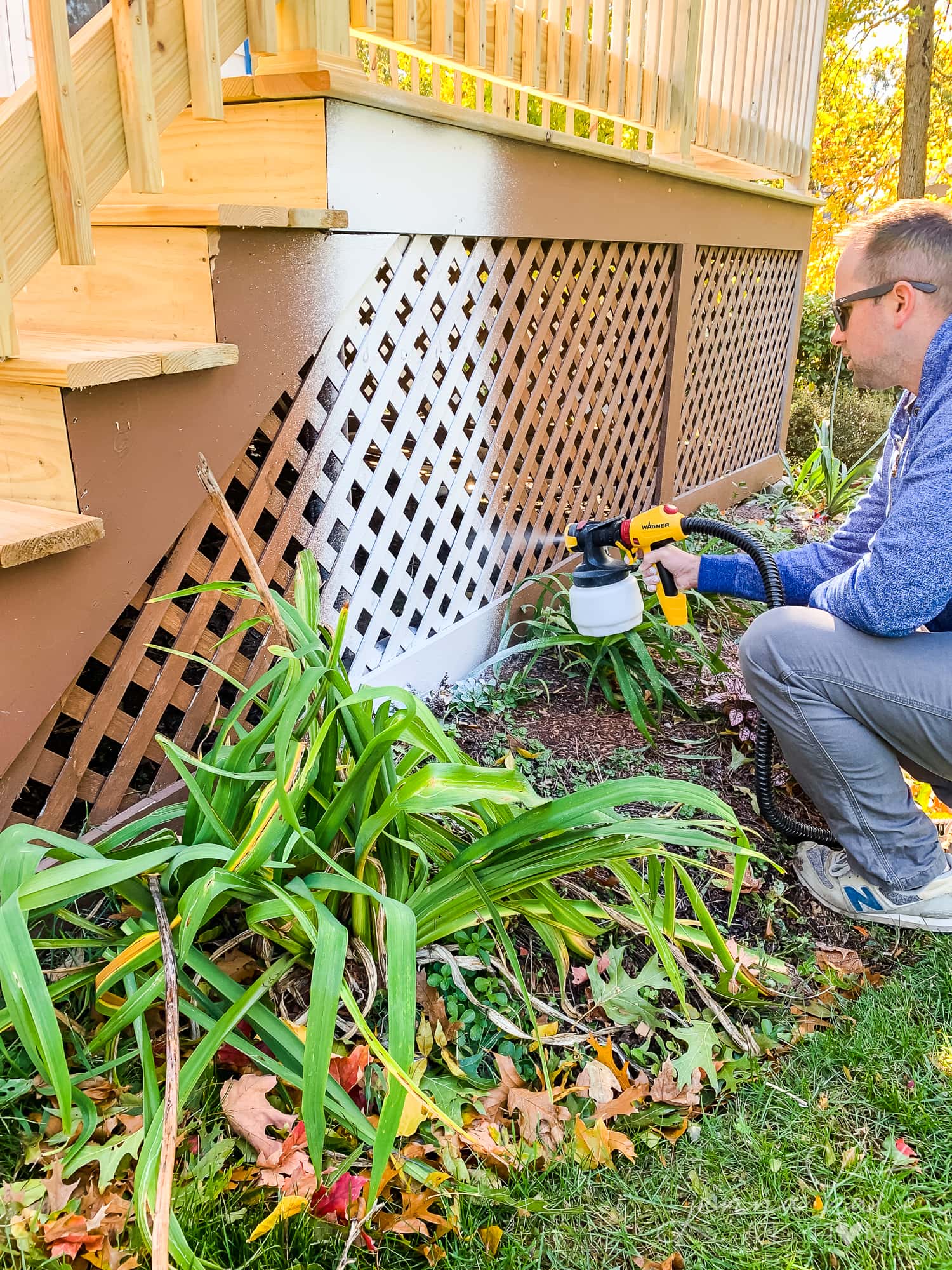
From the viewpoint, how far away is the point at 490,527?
3.37 meters

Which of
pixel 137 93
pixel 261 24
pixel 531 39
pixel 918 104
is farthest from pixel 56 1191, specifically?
pixel 918 104

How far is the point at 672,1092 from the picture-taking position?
1.78m

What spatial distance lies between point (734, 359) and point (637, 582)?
131 inches

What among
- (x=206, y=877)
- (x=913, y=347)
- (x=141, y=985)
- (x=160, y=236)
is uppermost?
(x=160, y=236)

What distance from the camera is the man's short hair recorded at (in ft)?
7.17

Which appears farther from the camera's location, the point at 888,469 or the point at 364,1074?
the point at 888,469

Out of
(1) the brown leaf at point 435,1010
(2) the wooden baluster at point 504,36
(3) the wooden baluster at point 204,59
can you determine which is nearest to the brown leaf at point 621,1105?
(1) the brown leaf at point 435,1010

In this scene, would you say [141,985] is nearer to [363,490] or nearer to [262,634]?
[262,634]

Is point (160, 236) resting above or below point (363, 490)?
above

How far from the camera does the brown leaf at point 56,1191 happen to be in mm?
1396

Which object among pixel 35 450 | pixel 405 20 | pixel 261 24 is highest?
pixel 405 20

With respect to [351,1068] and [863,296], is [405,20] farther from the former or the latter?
[351,1068]

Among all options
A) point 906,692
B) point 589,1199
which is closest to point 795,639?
point 906,692

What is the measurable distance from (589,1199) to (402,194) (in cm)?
239
